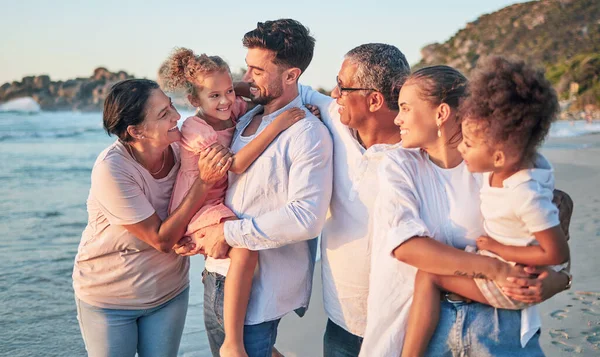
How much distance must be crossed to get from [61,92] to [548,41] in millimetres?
41962

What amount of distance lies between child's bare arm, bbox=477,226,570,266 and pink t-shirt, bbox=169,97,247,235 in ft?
4.45

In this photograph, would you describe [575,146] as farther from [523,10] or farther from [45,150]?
[523,10]

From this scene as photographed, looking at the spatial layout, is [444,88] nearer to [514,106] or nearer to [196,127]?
[514,106]

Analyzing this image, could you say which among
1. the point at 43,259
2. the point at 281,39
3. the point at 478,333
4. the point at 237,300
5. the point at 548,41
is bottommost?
the point at 43,259

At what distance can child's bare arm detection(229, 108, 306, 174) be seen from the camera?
2.87 meters

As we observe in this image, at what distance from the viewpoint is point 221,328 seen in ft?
9.79

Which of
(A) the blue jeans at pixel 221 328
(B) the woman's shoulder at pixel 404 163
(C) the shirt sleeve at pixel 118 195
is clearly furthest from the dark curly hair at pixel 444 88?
(C) the shirt sleeve at pixel 118 195

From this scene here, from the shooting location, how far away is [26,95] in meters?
50.4

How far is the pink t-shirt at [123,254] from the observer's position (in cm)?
302

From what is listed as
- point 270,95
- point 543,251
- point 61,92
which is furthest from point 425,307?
point 61,92

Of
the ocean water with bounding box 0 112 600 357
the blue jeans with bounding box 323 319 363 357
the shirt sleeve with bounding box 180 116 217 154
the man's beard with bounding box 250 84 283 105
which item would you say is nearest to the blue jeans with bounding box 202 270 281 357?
the blue jeans with bounding box 323 319 363 357

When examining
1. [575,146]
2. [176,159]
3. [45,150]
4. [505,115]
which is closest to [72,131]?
[45,150]

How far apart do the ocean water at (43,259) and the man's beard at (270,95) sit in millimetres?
2433

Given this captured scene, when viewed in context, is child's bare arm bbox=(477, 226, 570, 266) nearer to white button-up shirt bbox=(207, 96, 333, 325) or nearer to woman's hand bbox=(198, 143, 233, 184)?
white button-up shirt bbox=(207, 96, 333, 325)
